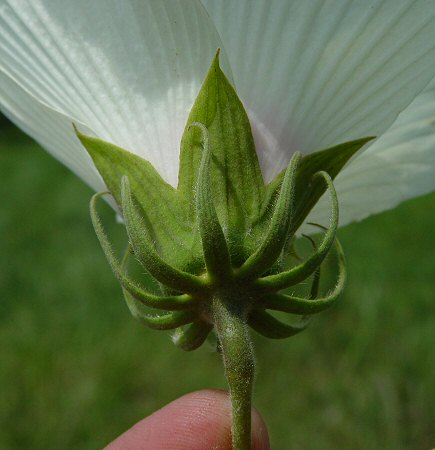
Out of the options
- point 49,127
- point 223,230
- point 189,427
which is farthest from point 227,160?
point 189,427

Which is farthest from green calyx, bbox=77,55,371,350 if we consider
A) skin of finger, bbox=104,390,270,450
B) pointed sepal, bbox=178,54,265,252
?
skin of finger, bbox=104,390,270,450

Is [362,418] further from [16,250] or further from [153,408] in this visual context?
[16,250]

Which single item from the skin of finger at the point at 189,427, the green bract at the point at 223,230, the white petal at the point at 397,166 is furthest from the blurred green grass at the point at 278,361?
the green bract at the point at 223,230

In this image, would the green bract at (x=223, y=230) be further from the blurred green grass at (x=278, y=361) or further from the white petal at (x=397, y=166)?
the blurred green grass at (x=278, y=361)

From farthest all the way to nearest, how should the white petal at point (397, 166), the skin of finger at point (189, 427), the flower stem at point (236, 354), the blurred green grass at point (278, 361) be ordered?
1. the blurred green grass at point (278, 361)
2. the skin of finger at point (189, 427)
3. the white petal at point (397, 166)
4. the flower stem at point (236, 354)

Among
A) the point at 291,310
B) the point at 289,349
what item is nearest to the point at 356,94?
the point at 291,310

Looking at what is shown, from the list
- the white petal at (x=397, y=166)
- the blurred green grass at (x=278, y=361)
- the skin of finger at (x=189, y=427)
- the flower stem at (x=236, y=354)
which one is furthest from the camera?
the blurred green grass at (x=278, y=361)

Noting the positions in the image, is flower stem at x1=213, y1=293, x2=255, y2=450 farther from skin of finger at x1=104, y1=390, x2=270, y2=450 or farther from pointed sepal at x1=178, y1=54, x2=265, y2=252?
skin of finger at x1=104, y1=390, x2=270, y2=450
